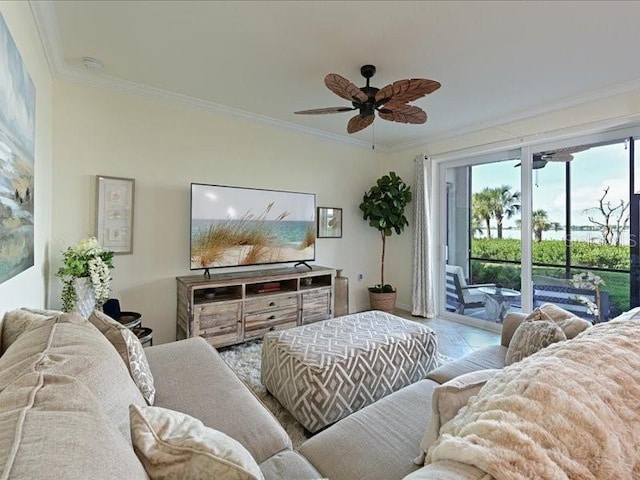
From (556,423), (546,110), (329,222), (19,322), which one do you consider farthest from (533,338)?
(329,222)

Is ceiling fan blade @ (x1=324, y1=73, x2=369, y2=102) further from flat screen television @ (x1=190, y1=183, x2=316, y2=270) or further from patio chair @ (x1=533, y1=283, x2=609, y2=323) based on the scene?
patio chair @ (x1=533, y1=283, x2=609, y2=323)

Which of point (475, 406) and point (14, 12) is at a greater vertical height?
point (14, 12)

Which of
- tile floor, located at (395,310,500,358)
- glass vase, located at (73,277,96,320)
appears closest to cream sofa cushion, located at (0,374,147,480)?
glass vase, located at (73,277,96,320)

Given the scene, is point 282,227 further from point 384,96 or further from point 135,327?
point 384,96

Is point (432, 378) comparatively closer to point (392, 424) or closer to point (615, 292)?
point (392, 424)

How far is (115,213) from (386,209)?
3256 millimetres

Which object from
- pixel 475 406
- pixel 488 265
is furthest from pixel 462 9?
pixel 488 265

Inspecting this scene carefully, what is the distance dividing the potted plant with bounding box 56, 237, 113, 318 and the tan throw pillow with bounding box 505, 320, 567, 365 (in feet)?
9.15

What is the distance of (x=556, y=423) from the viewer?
0.62 metres

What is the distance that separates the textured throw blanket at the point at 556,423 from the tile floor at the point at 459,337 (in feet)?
8.10

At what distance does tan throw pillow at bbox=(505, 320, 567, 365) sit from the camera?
4.87ft

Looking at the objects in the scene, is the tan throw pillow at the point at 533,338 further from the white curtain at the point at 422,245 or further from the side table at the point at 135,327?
the white curtain at the point at 422,245

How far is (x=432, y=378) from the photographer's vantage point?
5.42 ft

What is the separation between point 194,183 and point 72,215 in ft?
3.51
